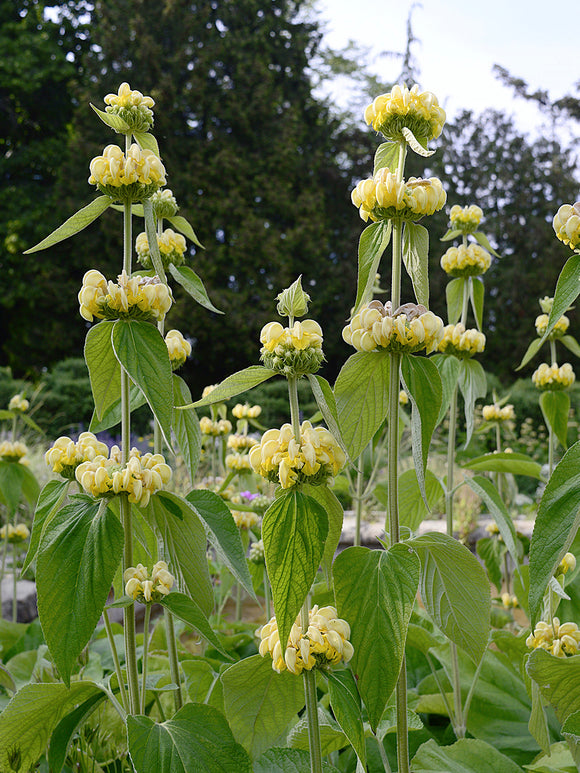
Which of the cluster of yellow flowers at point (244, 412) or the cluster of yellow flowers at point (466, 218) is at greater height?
the cluster of yellow flowers at point (466, 218)

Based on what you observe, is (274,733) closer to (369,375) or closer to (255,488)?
(369,375)

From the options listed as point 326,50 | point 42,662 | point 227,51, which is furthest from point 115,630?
point 326,50

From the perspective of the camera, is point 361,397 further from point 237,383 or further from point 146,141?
point 146,141

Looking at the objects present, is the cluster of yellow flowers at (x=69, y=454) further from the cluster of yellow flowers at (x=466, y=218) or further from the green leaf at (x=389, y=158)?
the cluster of yellow flowers at (x=466, y=218)

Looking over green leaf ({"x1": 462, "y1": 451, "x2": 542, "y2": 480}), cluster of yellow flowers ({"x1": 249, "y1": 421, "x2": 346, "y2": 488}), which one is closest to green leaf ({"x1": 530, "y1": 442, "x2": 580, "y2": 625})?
cluster of yellow flowers ({"x1": 249, "y1": 421, "x2": 346, "y2": 488})

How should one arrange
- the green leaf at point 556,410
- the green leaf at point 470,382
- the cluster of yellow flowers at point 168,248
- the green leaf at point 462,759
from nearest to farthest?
the green leaf at point 462,759 < the cluster of yellow flowers at point 168,248 < the green leaf at point 470,382 < the green leaf at point 556,410

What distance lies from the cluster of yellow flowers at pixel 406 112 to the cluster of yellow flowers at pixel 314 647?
68 centimetres

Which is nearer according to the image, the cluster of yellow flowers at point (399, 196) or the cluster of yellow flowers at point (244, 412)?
the cluster of yellow flowers at point (399, 196)

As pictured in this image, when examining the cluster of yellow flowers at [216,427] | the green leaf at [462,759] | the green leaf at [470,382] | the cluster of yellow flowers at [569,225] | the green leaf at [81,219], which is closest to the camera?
the cluster of yellow flowers at [569,225]

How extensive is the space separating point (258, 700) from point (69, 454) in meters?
0.49

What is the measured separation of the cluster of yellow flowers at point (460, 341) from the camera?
1.57 meters

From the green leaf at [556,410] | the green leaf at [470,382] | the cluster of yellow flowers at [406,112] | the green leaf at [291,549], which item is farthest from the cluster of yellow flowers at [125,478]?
the green leaf at [556,410]

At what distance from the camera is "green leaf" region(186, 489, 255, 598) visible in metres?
0.97

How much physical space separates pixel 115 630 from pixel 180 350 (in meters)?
1.24
